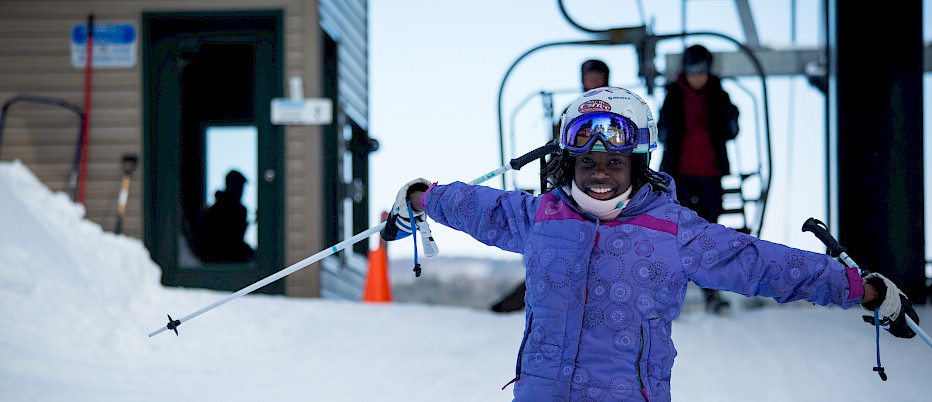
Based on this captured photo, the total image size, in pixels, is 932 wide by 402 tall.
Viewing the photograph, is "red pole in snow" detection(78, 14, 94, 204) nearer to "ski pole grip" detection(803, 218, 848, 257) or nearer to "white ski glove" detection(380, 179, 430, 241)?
"white ski glove" detection(380, 179, 430, 241)

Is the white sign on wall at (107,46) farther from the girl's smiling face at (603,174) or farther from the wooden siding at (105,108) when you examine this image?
the girl's smiling face at (603,174)

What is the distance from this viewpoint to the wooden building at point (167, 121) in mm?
10039

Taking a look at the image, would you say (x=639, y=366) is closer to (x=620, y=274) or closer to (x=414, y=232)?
(x=620, y=274)

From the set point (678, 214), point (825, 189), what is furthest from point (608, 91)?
point (825, 189)

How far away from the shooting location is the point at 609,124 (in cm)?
342

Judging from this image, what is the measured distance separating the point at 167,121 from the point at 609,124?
7343 mm

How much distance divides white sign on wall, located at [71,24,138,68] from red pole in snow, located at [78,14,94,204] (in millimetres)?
28

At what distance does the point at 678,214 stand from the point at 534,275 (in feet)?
1.47

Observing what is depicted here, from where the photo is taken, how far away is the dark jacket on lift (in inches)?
272

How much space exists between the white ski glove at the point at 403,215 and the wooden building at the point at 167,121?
6.27 metres

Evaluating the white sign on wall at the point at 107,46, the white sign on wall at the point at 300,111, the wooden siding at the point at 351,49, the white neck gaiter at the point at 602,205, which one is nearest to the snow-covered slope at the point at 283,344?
the white sign on wall at the point at 107,46

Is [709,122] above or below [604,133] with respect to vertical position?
above

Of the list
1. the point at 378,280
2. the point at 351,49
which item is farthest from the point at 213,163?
the point at 351,49

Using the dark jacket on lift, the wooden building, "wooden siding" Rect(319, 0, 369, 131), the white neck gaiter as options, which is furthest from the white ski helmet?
"wooden siding" Rect(319, 0, 369, 131)
